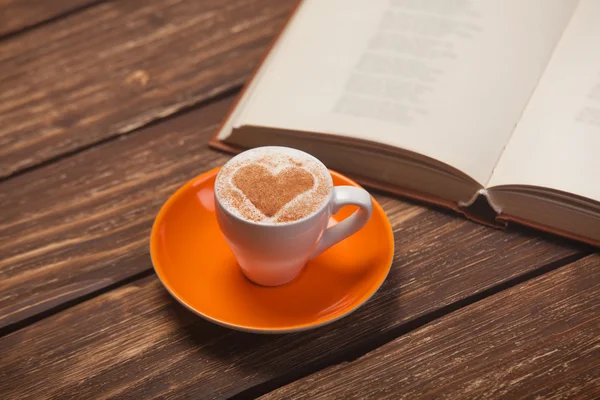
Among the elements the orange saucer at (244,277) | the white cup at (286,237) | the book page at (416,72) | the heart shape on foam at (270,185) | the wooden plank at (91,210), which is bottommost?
the wooden plank at (91,210)

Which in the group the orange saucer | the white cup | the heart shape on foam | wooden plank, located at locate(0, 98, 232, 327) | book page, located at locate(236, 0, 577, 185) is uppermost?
book page, located at locate(236, 0, 577, 185)

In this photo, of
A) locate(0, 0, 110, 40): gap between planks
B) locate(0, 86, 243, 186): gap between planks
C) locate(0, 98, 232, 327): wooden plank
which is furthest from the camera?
locate(0, 0, 110, 40): gap between planks

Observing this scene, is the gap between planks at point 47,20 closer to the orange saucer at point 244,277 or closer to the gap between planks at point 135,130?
the gap between planks at point 135,130

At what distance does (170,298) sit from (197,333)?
0.20 ft

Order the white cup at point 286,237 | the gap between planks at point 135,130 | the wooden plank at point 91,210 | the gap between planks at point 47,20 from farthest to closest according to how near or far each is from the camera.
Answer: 1. the gap between planks at point 47,20
2. the gap between planks at point 135,130
3. the wooden plank at point 91,210
4. the white cup at point 286,237

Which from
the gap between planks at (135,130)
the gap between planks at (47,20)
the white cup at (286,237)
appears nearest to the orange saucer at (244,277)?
the white cup at (286,237)

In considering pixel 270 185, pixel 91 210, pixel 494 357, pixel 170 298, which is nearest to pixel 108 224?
pixel 91 210

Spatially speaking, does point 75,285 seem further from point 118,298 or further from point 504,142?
point 504,142

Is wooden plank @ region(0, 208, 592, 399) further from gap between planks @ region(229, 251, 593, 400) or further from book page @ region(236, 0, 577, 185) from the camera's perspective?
book page @ region(236, 0, 577, 185)

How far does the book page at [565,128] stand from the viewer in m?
0.82

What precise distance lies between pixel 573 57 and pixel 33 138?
31.3 inches

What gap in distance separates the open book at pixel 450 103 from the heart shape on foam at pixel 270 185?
0.58 feet

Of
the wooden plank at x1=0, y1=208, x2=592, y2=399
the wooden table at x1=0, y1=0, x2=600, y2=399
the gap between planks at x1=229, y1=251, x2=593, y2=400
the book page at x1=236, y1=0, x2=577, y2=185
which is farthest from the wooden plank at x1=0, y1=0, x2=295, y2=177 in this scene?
the gap between planks at x1=229, y1=251, x2=593, y2=400

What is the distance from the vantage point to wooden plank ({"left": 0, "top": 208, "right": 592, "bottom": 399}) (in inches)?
27.1
